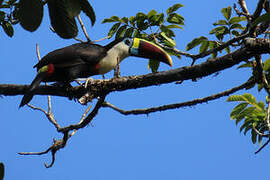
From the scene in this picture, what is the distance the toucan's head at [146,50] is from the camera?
3691 mm

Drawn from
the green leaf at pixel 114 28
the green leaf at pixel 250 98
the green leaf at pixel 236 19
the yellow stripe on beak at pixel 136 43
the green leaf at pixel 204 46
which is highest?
the yellow stripe on beak at pixel 136 43

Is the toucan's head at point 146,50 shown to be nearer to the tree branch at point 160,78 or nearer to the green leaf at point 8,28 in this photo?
the tree branch at point 160,78

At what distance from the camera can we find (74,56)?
382 centimetres

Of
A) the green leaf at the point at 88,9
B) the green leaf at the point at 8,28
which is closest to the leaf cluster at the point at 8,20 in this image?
the green leaf at the point at 8,28

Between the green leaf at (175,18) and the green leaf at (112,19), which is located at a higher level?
the green leaf at (112,19)

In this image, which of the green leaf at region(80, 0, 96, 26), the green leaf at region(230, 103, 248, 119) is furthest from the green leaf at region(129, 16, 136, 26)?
the green leaf at region(80, 0, 96, 26)

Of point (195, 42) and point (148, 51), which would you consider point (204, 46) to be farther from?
point (148, 51)

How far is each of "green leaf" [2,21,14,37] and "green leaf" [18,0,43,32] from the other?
205 cm

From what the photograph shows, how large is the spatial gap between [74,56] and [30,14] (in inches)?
85.9

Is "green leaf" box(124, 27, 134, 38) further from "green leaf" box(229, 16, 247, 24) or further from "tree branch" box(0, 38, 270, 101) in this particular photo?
"green leaf" box(229, 16, 247, 24)

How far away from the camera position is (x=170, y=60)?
3771 mm

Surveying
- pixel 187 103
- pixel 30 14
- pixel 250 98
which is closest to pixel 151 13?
pixel 187 103

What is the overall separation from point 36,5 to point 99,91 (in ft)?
5.14

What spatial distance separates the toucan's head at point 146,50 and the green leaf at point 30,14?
202 centimetres
